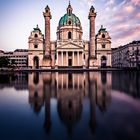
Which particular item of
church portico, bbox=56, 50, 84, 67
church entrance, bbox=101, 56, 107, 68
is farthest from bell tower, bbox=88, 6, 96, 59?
church entrance, bbox=101, 56, 107, 68

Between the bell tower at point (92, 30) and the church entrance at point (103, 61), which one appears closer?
the bell tower at point (92, 30)

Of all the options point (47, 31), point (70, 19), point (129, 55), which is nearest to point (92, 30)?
point (70, 19)

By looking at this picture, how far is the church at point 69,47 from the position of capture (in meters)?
72.6

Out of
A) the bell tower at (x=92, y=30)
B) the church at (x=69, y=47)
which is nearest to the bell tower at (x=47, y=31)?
the church at (x=69, y=47)

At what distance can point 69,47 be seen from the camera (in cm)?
7500

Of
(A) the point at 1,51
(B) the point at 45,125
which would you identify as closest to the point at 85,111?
(B) the point at 45,125

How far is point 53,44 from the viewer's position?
80.6 meters

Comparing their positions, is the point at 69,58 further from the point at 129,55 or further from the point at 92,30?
the point at 129,55

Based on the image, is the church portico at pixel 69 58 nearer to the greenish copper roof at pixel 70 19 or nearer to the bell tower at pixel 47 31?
the bell tower at pixel 47 31

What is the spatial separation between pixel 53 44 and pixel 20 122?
75.2 meters

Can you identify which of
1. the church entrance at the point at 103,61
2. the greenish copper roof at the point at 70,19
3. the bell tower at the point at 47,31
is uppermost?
the greenish copper roof at the point at 70,19

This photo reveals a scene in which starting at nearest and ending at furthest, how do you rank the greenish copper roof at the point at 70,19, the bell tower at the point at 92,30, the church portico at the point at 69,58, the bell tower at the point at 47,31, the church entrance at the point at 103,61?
1. the bell tower at the point at 47,31
2. the bell tower at the point at 92,30
3. the church portico at the point at 69,58
4. the church entrance at the point at 103,61
5. the greenish copper roof at the point at 70,19

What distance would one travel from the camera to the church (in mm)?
72625

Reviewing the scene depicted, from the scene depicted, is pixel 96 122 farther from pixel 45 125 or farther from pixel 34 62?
pixel 34 62
